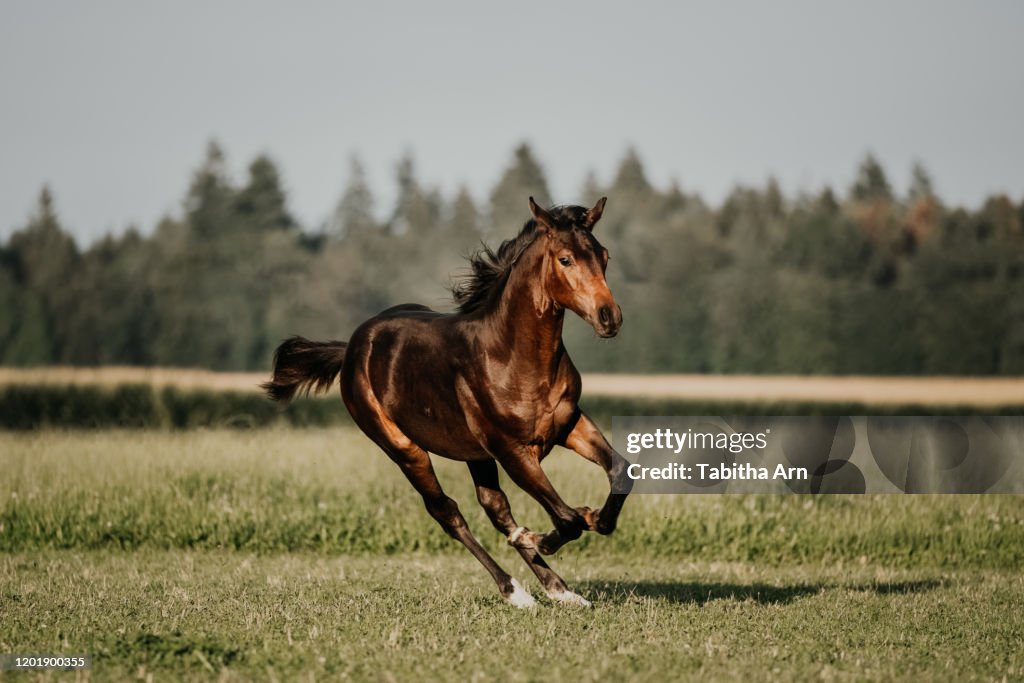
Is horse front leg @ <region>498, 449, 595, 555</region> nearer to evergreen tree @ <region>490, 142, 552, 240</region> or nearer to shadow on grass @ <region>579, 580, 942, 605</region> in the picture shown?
shadow on grass @ <region>579, 580, 942, 605</region>

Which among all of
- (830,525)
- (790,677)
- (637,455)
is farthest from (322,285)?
(790,677)

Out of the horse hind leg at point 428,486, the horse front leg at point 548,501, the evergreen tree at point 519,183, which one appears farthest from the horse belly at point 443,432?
the evergreen tree at point 519,183

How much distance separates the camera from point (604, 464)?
7680mm

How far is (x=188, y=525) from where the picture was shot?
1274cm

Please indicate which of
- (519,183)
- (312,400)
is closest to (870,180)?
(519,183)

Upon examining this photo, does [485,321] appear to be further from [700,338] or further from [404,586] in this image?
[700,338]

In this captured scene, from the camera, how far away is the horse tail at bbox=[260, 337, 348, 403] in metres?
10.0

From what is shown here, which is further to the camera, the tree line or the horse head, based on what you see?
the tree line

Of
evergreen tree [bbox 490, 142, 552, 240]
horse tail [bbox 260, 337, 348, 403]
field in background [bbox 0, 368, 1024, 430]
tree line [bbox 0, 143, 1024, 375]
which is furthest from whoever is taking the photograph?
evergreen tree [bbox 490, 142, 552, 240]

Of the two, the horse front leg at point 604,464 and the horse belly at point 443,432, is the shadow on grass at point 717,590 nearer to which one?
the horse front leg at point 604,464

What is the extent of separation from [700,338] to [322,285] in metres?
21.0

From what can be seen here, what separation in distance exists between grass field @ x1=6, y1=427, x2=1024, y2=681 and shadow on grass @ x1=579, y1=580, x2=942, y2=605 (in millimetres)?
45

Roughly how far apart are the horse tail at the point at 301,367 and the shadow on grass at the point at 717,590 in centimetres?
279

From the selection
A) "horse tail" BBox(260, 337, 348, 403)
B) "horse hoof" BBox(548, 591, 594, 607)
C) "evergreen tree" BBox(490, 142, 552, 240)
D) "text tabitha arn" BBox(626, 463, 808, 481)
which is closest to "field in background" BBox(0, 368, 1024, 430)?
"text tabitha arn" BBox(626, 463, 808, 481)
